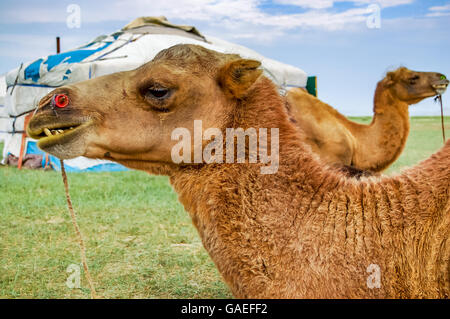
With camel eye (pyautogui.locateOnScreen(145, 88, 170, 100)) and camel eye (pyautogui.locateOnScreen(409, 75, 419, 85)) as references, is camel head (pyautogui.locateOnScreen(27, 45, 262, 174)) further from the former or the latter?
camel eye (pyautogui.locateOnScreen(409, 75, 419, 85))

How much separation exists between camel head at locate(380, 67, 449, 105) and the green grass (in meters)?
1.54

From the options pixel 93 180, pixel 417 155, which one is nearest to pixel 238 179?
pixel 93 180

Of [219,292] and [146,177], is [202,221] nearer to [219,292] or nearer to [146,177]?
[219,292]

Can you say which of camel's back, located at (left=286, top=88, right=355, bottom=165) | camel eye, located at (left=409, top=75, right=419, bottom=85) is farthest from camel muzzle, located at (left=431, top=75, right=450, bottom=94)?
camel's back, located at (left=286, top=88, right=355, bottom=165)

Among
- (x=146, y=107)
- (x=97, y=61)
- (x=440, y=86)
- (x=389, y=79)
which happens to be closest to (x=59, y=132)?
(x=146, y=107)

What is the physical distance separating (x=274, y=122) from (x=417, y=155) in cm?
1329

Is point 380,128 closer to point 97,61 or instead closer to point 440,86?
point 440,86

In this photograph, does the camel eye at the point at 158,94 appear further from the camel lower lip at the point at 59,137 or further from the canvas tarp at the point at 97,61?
the canvas tarp at the point at 97,61

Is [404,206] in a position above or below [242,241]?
above

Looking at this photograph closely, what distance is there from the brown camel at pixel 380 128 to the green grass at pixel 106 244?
121 cm

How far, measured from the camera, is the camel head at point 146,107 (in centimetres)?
225

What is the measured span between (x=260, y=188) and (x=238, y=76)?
596 mm

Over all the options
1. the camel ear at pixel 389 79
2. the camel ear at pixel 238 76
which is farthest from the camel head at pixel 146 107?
the camel ear at pixel 389 79

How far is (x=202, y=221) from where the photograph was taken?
88.1 inches
